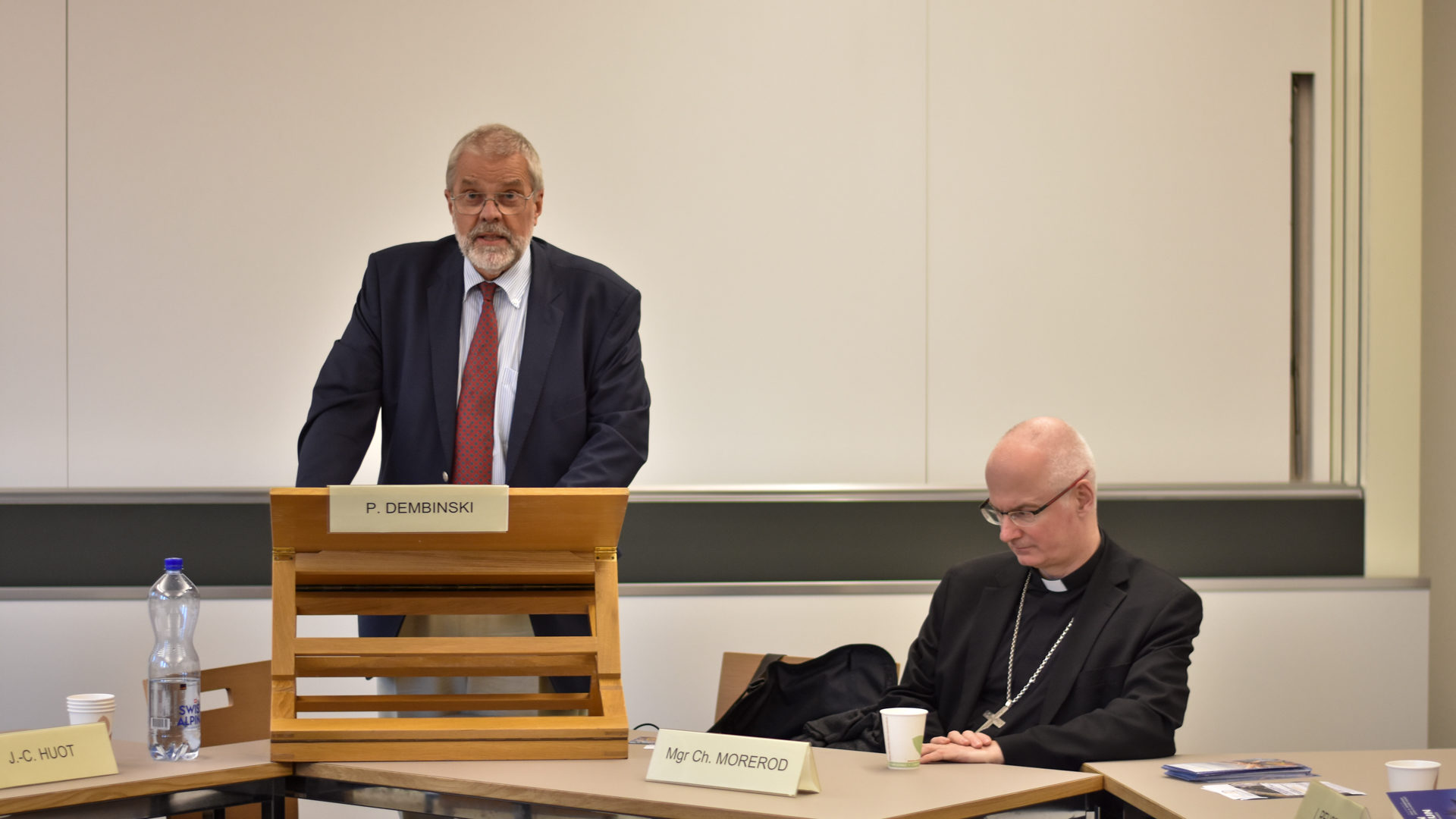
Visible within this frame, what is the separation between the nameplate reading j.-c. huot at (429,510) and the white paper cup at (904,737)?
667 millimetres

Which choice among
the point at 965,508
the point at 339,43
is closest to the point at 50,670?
the point at 339,43

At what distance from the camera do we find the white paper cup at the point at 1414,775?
1725 millimetres

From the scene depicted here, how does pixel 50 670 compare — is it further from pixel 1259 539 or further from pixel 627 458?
pixel 1259 539

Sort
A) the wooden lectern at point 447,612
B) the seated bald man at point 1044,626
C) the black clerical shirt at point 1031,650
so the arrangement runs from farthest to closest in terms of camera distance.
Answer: the black clerical shirt at point 1031,650 < the seated bald man at point 1044,626 < the wooden lectern at point 447,612

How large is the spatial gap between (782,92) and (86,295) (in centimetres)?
229

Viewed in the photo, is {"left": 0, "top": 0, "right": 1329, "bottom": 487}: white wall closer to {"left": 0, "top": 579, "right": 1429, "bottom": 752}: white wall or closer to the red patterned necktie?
{"left": 0, "top": 579, "right": 1429, "bottom": 752}: white wall

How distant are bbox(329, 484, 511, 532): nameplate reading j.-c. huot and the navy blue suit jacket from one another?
2.05ft

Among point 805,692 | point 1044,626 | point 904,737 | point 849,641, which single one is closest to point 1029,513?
point 1044,626

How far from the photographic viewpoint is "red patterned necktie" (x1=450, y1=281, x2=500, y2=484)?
8.57 ft

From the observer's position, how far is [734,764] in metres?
1.81

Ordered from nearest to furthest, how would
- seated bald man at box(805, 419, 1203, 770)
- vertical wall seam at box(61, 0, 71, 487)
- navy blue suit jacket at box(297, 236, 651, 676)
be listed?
1. seated bald man at box(805, 419, 1203, 770)
2. navy blue suit jacket at box(297, 236, 651, 676)
3. vertical wall seam at box(61, 0, 71, 487)

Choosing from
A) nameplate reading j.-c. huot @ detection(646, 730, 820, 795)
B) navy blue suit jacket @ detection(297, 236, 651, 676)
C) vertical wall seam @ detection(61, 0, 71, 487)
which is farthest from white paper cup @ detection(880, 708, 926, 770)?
vertical wall seam @ detection(61, 0, 71, 487)

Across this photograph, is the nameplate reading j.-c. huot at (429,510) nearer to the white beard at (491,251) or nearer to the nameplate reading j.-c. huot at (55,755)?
the nameplate reading j.-c. huot at (55,755)

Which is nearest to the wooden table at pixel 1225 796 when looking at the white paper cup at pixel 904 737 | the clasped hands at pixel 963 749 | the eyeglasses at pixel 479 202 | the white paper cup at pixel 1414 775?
the white paper cup at pixel 1414 775
